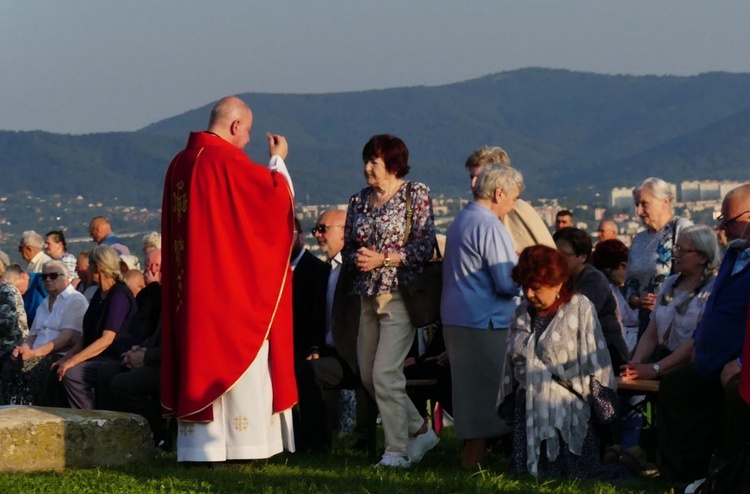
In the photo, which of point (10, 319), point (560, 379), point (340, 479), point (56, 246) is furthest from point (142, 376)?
point (56, 246)

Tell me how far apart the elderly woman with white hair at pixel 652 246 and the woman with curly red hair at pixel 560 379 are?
2130mm

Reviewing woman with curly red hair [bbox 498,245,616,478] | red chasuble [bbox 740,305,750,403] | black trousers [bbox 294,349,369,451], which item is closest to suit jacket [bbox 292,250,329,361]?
black trousers [bbox 294,349,369,451]

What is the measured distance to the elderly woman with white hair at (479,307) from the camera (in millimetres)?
8945

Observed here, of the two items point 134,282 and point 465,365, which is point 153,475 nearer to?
point 465,365

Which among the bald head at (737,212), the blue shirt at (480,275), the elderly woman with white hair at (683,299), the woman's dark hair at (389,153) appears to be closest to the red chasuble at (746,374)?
the bald head at (737,212)

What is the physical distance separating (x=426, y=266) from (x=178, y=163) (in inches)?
69.2

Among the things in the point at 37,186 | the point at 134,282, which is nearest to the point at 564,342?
the point at 134,282

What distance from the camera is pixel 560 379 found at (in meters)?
8.54

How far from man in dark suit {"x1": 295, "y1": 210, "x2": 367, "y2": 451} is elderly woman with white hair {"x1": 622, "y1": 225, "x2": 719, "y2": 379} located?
1.93 metres

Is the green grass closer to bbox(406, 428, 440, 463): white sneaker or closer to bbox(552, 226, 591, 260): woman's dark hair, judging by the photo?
bbox(406, 428, 440, 463): white sneaker

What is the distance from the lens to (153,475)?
8.88 meters

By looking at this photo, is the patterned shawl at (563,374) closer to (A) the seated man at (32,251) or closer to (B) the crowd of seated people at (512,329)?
(B) the crowd of seated people at (512,329)

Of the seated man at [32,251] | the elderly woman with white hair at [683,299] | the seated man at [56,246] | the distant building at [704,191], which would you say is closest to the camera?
the elderly woman with white hair at [683,299]

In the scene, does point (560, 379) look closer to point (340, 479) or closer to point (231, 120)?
point (340, 479)
